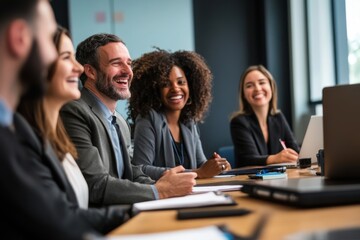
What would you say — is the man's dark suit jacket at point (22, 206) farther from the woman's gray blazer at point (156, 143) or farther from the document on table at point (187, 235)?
the woman's gray blazer at point (156, 143)

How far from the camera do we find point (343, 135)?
142 centimetres

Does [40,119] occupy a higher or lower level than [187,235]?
higher

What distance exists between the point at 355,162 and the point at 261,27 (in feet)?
11.8

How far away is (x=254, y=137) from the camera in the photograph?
3.51 metres

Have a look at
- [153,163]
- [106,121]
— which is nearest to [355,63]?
[153,163]

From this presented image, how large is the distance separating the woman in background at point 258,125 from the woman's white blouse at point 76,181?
5.43 ft

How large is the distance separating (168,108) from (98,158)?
121 cm

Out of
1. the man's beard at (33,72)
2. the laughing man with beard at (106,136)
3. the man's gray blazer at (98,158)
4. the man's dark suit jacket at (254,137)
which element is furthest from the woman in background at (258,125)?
the man's beard at (33,72)

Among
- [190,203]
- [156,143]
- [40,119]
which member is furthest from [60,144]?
[156,143]

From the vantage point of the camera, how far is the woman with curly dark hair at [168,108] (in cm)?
277

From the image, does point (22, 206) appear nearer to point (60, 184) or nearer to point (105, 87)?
point (60, 184)

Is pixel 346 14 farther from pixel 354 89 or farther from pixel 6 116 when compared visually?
pixel 6 116

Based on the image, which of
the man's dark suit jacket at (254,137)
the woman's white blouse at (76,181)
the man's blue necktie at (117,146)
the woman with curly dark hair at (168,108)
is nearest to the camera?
the woman's white blouse at (76,181)

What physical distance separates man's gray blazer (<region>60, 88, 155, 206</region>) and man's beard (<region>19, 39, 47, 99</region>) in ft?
3.10
